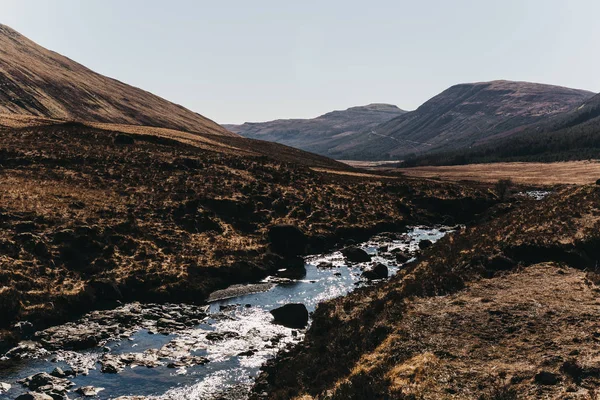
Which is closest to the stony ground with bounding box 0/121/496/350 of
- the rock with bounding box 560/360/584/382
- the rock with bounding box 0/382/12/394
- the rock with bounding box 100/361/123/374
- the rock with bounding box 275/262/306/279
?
the rock with bounding box 275/262/306/279

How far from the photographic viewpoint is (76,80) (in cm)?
17675

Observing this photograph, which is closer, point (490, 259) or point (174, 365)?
point (174, 365)

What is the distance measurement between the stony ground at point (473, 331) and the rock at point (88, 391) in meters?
8.44

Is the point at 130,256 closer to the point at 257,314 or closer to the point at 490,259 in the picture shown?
the point at 257,314

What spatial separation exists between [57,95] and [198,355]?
14948cm

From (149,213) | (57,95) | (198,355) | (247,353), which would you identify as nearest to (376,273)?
(247,353)

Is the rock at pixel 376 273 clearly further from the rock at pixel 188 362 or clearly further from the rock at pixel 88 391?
the rock at pixel 88 391

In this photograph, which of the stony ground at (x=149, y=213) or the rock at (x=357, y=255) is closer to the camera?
the stony ground at (x=149, y=213)

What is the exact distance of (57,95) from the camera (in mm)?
147875

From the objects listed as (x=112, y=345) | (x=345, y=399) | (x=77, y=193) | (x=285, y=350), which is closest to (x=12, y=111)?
(x=77, y=193)

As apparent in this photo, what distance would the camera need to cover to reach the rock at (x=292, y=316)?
3216 cm

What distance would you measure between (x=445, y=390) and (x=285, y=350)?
1218 cm

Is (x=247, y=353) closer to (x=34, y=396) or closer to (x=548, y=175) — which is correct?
(x=34, y=396)

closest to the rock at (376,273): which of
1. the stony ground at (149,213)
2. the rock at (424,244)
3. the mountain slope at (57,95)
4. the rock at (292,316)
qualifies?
the stony ground at (149,213)
